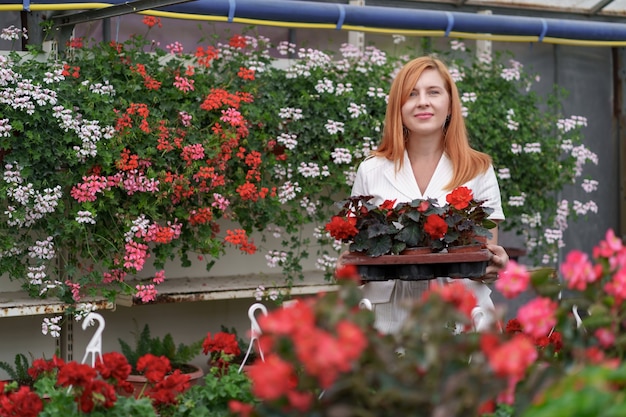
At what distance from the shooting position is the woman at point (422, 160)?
3.07m

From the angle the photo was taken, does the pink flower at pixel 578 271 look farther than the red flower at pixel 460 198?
No

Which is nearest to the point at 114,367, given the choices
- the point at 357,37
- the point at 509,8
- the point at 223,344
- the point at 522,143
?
the point at 223,344

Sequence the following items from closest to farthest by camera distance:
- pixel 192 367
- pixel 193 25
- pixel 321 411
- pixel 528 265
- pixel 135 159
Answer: pixel 321 411 → pixel 135 159 → pixel 192 367 → pixel 193 25 → pixel 528 265

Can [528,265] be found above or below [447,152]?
below

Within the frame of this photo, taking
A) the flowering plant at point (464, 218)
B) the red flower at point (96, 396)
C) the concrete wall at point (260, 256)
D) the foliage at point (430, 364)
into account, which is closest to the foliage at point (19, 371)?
the concrete wall at point (260, 256)

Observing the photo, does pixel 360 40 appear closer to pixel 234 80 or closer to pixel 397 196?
pixel 234 80

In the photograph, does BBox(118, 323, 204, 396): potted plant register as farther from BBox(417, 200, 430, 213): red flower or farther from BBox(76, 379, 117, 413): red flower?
BBox(76, 379, 117, 413): red flower

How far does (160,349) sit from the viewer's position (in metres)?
4.50

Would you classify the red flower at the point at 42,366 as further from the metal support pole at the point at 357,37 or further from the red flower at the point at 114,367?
the metal support pole at the point at 357,37

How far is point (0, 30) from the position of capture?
14.7 feet

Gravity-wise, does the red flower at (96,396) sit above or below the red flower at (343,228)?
below

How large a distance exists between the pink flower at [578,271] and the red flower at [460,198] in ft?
4.16

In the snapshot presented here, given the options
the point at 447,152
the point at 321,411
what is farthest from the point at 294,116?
the point at 321,411

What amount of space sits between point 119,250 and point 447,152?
164cm
